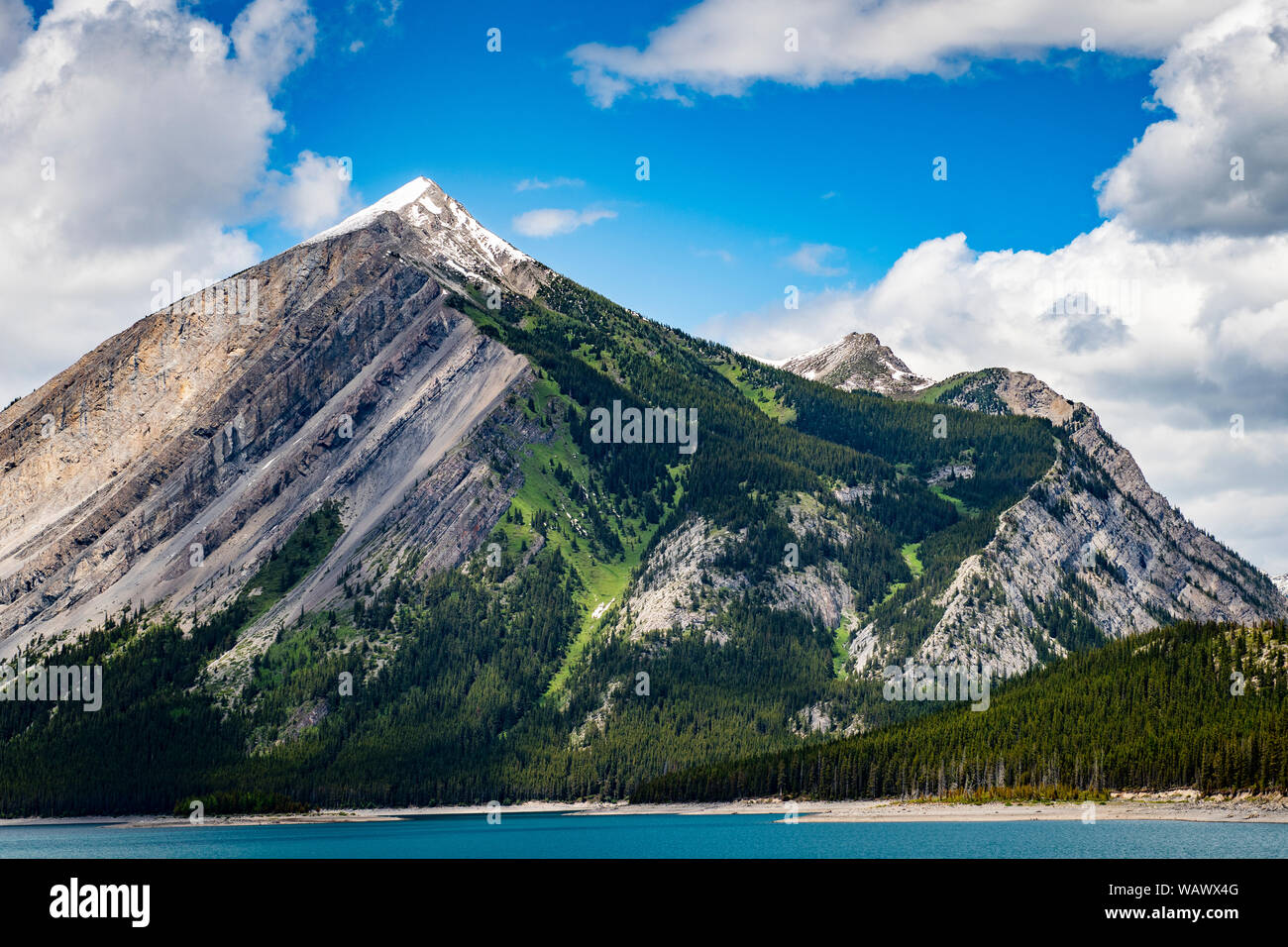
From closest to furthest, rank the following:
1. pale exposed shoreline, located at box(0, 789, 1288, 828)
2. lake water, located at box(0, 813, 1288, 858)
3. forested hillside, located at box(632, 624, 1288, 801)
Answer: lake water, located at box(0, 813, 1288, 858) < pale exposed shoreline, located at box(0, 789, 1288, 828) < forested hillside, located at box(632, 624, 1288, 801)

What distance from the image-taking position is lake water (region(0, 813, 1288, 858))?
10500 centimetres

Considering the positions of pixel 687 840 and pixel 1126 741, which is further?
pixel 1126 741

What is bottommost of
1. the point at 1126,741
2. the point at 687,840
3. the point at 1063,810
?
the point at 1063,810

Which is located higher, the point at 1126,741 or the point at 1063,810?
the point at 1126,741

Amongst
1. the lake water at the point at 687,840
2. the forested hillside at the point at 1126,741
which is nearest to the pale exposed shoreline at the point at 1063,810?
the forested hillside at the point at 1126,741

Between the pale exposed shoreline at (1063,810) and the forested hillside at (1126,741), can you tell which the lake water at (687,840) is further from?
the forested hillside at (1126,741)

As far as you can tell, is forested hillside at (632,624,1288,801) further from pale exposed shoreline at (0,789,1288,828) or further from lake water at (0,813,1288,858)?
lake water at (0,813,1288,858)

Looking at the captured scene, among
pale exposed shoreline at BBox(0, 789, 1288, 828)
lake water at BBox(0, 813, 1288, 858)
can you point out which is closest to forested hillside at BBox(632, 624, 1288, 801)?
pale exposed shoreline at BBox(0, 789, 1288, 828)

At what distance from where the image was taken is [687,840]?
432ft

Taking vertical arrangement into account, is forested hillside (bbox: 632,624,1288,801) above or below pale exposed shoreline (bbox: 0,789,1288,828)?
above

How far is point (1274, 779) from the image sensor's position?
14350 cm

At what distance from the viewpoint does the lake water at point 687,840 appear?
10500 centimetres

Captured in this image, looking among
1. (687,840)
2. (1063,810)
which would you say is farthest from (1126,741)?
(687,840)

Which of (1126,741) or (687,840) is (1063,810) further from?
(687,840)
